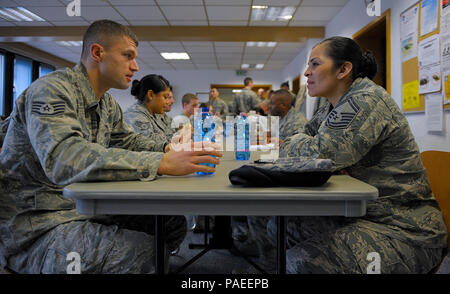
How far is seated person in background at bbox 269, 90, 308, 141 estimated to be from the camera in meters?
3.50

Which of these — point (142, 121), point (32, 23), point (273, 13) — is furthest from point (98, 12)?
point (142, 121)

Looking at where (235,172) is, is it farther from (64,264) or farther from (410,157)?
(410,157)

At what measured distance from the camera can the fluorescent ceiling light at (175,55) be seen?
26.9 feet

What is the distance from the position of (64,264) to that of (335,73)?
1.25 m

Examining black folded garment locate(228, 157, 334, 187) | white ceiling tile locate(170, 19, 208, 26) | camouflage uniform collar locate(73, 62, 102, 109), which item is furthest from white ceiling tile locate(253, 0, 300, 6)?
black folded garment locate(228, 157, 334, 187)

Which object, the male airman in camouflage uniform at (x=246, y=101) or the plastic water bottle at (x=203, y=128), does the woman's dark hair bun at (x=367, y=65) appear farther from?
the male airman in camouflage uniform at (x=246, y=101)

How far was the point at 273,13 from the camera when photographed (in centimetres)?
536

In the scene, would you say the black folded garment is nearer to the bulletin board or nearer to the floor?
the floor

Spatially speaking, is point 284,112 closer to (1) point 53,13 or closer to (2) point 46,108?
(2) point 46,108

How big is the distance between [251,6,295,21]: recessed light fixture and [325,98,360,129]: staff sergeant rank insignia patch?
4580mm

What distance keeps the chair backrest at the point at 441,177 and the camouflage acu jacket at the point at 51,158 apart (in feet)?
3.55

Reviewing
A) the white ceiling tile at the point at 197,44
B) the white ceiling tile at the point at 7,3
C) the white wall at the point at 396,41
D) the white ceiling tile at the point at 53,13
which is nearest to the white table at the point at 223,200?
the white wall at the point at 396,41

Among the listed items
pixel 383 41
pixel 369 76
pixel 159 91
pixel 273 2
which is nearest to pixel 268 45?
pixel 273 2

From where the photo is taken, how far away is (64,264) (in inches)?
35.3
